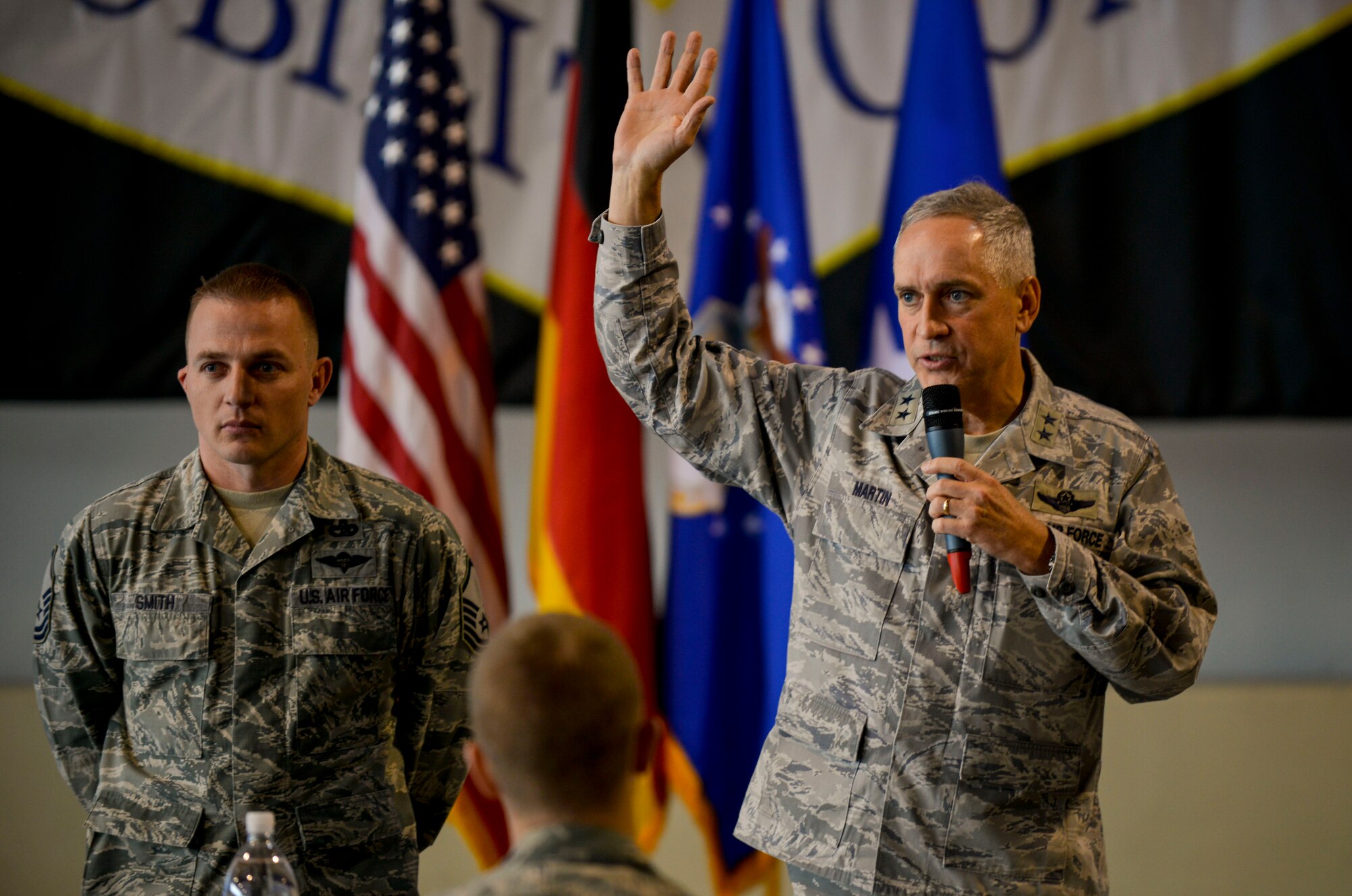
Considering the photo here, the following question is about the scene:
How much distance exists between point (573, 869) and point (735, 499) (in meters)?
2.47

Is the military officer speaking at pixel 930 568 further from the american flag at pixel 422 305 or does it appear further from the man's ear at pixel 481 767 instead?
the american flag at pixel 422 305

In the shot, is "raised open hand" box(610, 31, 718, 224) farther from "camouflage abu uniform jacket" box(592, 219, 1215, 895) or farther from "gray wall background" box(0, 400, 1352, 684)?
"gray wall background" box(0, 400, 1352, 684)

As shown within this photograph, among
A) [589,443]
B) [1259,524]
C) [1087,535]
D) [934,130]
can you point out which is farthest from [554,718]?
[1259,524]

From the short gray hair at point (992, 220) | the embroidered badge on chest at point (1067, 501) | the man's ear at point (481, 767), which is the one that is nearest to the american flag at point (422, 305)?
the short gray hair at point (992, 220)

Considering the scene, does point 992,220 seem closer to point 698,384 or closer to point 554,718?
point 698,384

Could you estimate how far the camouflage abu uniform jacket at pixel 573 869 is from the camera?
105 cm

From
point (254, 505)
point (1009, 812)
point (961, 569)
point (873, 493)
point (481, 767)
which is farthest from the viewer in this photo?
point (254, 505)

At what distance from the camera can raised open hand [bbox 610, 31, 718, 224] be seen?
5.85ft

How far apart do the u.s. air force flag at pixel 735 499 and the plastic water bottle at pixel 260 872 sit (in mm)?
1873

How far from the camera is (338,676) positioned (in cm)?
188

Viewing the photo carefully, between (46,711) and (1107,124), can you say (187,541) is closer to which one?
(46,711)

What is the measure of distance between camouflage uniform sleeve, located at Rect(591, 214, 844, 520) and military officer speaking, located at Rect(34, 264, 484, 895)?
43 centimetres

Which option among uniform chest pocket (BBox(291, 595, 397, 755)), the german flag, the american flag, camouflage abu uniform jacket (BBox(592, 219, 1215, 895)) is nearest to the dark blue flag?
the german flag

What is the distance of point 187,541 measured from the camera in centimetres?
191
